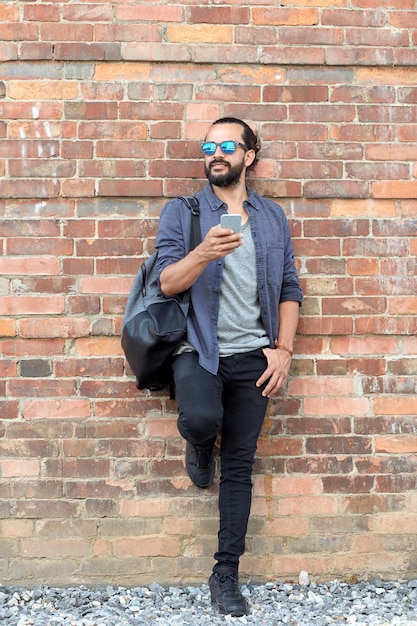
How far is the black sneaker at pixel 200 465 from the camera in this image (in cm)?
361


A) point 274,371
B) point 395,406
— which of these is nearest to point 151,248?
point 274,371

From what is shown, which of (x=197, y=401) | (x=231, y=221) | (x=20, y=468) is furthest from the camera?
(x=20, y=468)

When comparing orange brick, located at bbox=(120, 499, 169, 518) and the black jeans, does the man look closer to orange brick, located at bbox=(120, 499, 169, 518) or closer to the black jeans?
the black jeans

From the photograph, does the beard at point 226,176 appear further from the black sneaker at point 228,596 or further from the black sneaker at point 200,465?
the black sneaker at point 228,596

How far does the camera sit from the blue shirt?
3422 mm

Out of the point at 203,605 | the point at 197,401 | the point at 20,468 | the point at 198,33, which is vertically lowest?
the point at 203,605

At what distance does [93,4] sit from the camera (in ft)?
12.3

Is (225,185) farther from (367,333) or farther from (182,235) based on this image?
(367,333)

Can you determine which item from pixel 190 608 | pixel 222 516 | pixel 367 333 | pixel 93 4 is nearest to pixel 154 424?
pixel 222 516

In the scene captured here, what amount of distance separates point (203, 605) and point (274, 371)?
3.85 feet

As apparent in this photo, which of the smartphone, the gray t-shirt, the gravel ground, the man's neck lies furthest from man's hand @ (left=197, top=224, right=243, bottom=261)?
the gravel ground

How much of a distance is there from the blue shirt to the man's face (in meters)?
0.09

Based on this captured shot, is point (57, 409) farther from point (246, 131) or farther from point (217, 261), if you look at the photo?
point (246, 131)

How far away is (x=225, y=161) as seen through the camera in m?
3.53
